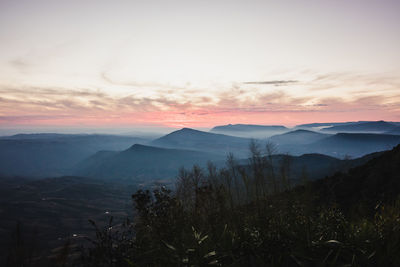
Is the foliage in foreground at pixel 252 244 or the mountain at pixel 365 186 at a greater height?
the foliage in foreground at pixel 252 244

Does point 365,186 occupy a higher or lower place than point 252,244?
lower

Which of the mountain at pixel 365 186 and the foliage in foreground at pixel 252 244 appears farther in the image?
the mountain at pixel 365 186

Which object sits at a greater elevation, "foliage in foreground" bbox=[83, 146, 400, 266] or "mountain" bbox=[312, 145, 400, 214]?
"foliage in foreground" bbox=[83, 146, 400, 266]

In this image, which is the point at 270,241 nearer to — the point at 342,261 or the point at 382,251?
the point at 342,261

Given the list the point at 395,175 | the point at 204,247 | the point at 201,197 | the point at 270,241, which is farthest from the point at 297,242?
the point at 395,175

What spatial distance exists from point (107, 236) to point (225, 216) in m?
3.40

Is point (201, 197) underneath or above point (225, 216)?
above

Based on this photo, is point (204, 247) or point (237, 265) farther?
point (204, 247)

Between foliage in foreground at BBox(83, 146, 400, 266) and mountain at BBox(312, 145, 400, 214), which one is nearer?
foliage in foreground at BBox(83, 146, 400, 266)

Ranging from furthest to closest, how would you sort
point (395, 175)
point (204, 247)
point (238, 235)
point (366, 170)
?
1. point (366, 170)
2. point (395, 175)
3. point (238, 235)
4. point (204, 247)

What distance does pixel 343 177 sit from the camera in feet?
97.1

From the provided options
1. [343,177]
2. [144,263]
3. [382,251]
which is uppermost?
[382,251]

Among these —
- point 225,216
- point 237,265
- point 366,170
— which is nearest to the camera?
point 237,265

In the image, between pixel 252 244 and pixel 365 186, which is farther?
pixel 365 186
